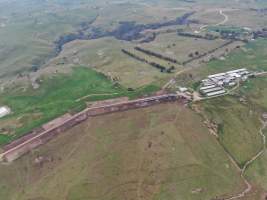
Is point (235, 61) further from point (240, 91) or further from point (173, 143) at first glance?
point (173, 143)

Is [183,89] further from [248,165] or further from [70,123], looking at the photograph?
[70,123]

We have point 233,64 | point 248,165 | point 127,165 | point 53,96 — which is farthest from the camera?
point 233,64

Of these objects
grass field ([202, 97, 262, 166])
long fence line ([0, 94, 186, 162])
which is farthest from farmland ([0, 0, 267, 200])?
long fence line ([0, 94, 186, 162])

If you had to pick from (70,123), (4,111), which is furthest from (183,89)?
(4,111)

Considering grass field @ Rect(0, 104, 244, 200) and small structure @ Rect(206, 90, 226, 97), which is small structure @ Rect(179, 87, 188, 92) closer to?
small structure @ Rect(206, 90, 226, 97)

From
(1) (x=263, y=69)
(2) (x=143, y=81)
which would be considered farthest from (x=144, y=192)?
(1) (x=263, y=69)

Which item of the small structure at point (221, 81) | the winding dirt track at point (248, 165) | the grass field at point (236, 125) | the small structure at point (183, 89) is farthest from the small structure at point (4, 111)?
the winding dirt track at point (248, 165)

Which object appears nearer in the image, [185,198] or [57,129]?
[185,198]
